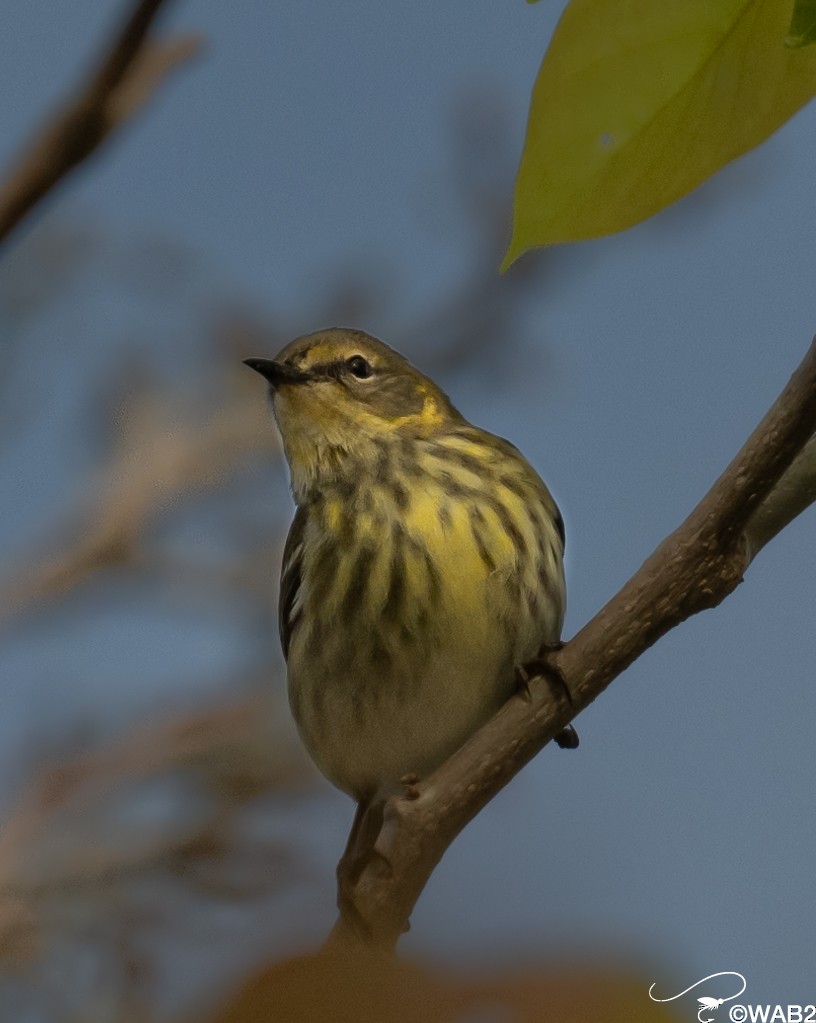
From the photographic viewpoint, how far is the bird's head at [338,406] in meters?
3.64

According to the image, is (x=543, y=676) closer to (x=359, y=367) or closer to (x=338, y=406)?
(x=338, y=406)

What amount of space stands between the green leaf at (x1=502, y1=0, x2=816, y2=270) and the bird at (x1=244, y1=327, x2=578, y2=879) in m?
1.73

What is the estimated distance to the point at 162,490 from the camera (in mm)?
7480

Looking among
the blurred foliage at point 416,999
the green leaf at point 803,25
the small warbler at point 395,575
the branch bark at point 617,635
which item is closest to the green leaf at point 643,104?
the green leaf at point 803,25

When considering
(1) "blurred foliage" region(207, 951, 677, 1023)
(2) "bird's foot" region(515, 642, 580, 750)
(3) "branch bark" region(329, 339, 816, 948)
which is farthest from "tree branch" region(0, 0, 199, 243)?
(2) "bird's foot" region(515, 642, 580, 750)

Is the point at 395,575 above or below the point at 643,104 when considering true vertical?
above

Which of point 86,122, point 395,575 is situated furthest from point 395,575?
point 86,122

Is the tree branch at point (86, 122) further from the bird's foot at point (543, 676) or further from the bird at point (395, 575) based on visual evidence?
the bird at point (395, 575)

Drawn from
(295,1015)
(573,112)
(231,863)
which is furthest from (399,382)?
(295,1015)

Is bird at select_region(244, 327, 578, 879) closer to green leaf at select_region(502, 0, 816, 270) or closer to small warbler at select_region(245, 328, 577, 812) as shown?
small warbler at select_region(245, 328, 577, 812)

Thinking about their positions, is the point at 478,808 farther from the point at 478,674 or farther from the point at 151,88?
the point at 151,88

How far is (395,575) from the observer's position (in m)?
3.21

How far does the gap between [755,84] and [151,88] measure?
580 millimetres

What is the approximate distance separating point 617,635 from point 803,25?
3.24ft
